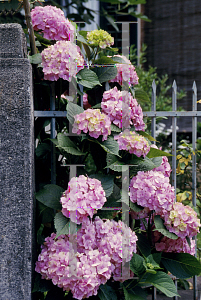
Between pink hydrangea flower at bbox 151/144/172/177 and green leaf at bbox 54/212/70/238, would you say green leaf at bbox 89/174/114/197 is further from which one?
pink hydrangea flower at bbox 151/144/172/177

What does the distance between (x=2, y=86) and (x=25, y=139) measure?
30 centimetres

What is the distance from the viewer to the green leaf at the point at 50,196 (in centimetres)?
142

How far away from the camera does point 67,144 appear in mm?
1439

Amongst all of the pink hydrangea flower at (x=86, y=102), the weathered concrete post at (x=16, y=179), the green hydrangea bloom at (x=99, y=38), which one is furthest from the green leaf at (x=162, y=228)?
the green hydrangea bloom at (x=99, y=38)

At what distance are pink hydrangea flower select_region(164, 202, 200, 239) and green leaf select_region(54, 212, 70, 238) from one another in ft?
2.03

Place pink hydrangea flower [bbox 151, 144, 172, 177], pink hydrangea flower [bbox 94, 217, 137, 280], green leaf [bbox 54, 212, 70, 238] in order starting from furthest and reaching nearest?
pink hydrangea flower [bbox 151, 144, 172, 177] < pink hydrangea flower [bbox 94, 217, 137, 280] < green leaf [bbox 54, 212, 70, 238]

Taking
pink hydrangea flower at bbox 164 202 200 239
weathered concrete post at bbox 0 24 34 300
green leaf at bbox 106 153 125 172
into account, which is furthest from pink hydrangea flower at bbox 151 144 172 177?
weathered concrete post at bbox 0 24 34 300

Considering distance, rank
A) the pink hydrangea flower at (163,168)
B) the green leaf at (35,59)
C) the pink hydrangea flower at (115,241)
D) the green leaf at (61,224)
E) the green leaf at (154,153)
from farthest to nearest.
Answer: the pink hydrangea flower at (163,168)
the green leaf at (154,153)
the green leaf at (35,59)
the pink hydrangea flower at (115,241)
the green leaf at (61,224)

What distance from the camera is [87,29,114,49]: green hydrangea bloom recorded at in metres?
1.64

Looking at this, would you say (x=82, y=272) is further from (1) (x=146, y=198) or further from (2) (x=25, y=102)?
(2) (x=25, y=102)

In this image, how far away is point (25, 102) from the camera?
1.42 meters

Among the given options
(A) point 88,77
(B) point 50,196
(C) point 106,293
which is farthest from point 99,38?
(C) point 106,293

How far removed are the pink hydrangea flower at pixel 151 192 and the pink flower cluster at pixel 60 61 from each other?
717 mm

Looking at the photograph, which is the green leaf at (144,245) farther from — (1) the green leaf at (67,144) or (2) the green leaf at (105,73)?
(2) the green leaf at (105,73)
